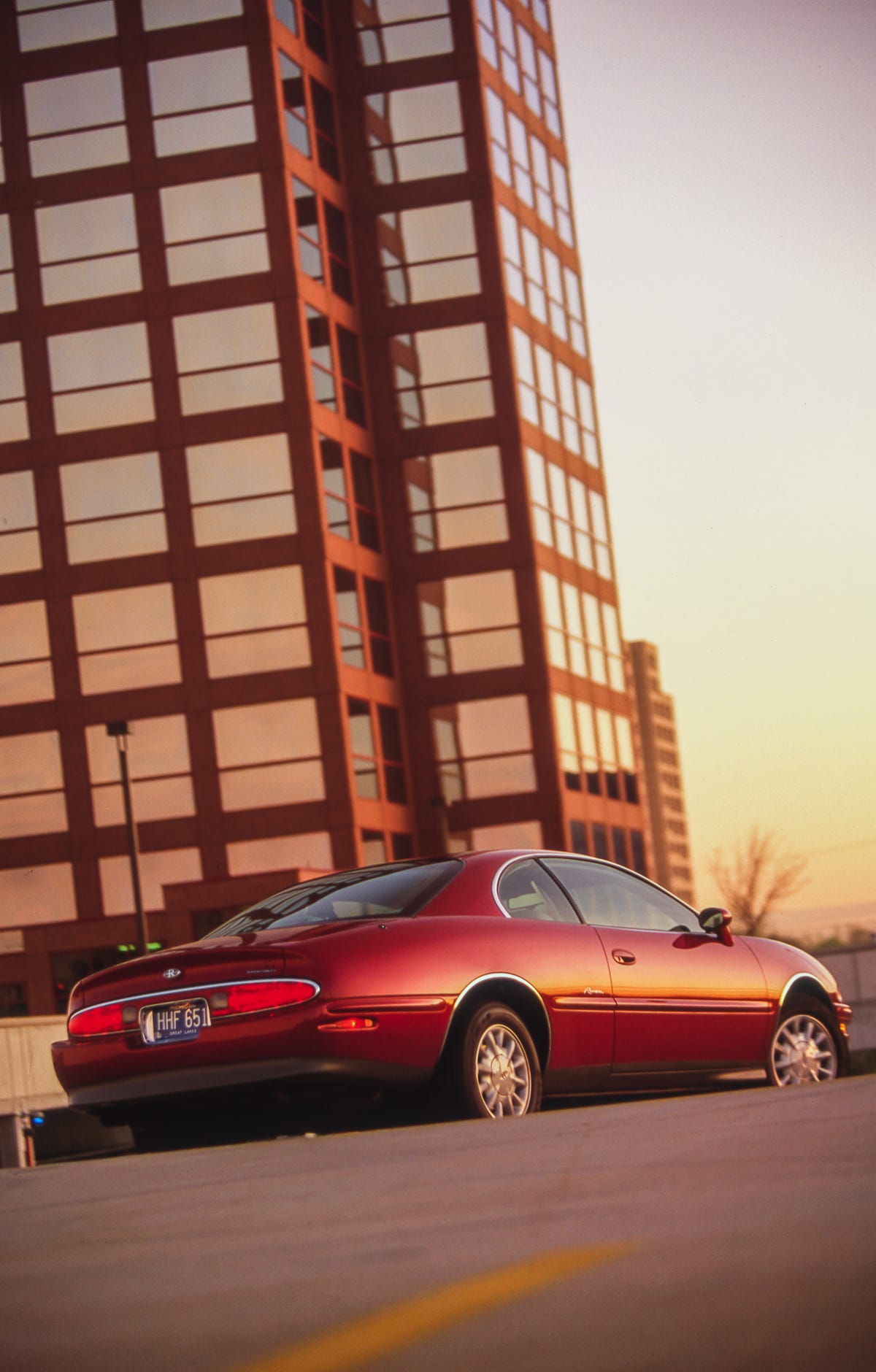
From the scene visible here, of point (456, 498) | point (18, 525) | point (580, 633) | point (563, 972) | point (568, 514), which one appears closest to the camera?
point (563, 972)

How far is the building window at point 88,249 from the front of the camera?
4341 cm

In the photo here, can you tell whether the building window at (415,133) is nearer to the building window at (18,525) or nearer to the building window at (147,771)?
the building window at (18,525)

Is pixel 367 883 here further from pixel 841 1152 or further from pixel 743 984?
pixel 841 1152

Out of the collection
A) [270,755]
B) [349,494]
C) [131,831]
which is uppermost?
[349,494]

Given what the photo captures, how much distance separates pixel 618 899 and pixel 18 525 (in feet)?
118

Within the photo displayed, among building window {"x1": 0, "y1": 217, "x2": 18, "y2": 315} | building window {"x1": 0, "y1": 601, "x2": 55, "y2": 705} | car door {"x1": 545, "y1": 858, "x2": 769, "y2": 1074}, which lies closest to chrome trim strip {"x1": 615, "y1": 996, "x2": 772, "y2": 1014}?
car door {"x1": 545, "y1": 858, "x2": 769, "y2": 1074}

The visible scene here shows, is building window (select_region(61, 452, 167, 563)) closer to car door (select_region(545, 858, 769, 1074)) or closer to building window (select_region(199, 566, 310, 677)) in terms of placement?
building window (select_region(199, 566, 310, 677))

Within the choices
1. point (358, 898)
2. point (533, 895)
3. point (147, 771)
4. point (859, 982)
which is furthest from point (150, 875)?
point (358, 898)

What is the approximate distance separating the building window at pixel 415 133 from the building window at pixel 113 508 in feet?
33.9

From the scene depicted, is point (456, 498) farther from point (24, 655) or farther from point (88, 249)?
point (24, 655)

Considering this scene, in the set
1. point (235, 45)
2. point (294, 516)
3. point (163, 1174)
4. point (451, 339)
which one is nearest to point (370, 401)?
point (451, 339)

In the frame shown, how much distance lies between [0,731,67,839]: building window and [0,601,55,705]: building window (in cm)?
101

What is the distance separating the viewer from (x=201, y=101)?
43.8 meters

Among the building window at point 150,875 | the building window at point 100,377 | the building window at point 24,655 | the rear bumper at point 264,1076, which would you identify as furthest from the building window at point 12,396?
the rear bumper at point 264,1076
